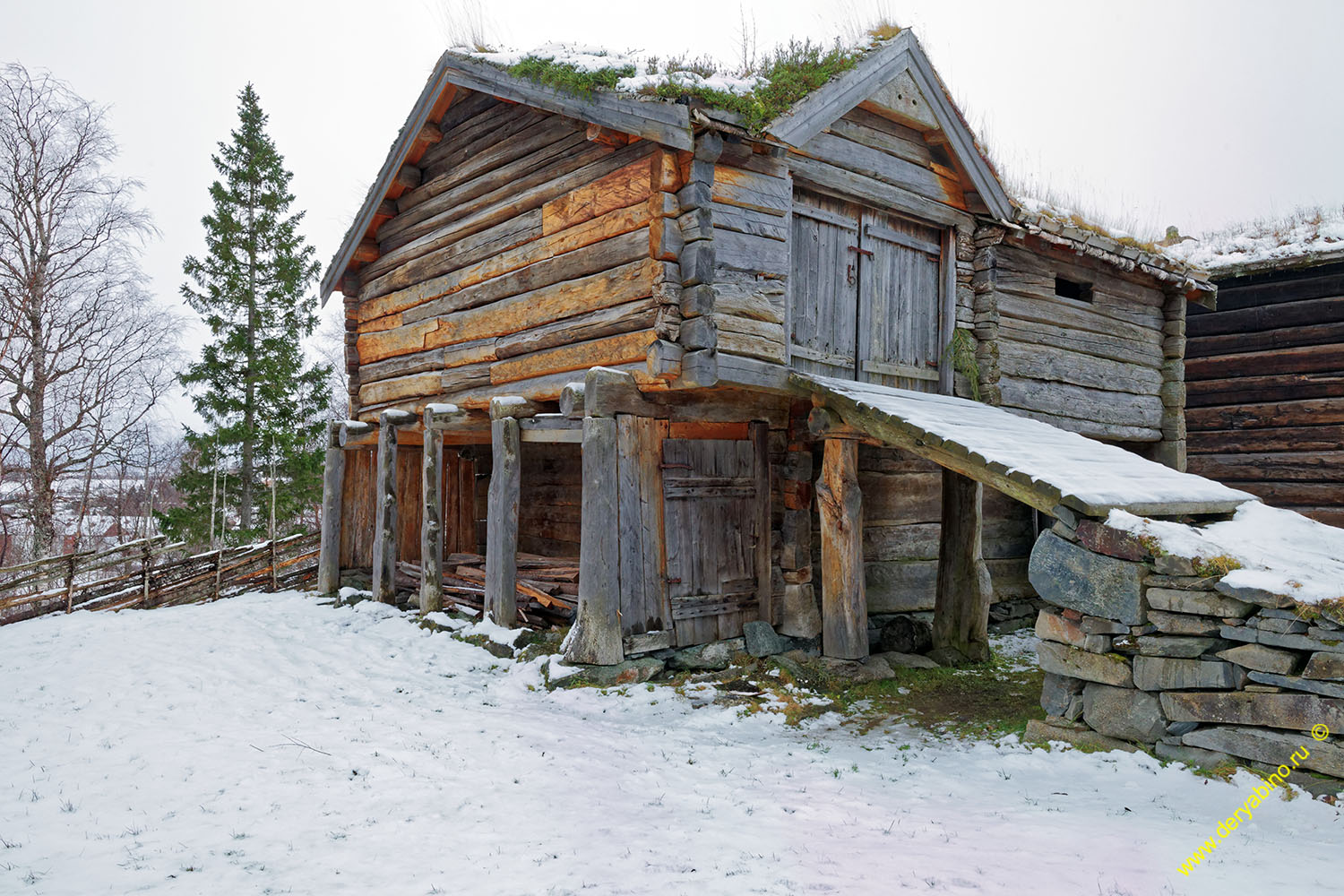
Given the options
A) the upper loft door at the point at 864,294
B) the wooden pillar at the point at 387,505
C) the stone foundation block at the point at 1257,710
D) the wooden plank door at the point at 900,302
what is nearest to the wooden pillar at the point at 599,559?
the upper loft door at the point at 864,294

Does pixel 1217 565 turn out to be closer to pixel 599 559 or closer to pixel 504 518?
pixel 599 559

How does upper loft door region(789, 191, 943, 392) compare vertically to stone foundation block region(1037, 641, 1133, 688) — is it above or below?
above

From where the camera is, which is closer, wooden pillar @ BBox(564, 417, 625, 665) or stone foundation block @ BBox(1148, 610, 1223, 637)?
stone foundation block @ BBox(1148, 610, 1223, 637)

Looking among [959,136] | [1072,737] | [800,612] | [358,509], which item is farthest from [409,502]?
[1072,737]

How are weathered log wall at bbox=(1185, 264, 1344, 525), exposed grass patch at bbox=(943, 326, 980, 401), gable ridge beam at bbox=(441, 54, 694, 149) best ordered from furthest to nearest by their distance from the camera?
weathered log wall at bbox=(1185, 264, 1344, 525) → exposed grass patch at bbox=(943, 326, 980, 401) → gable ridge beam at bbox=(441, 54, 694, 149)

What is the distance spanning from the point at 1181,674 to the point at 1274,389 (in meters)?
9.88

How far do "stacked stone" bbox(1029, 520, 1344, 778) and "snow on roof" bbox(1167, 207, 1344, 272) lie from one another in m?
9.65

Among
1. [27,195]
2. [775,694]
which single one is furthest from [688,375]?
[27,195]

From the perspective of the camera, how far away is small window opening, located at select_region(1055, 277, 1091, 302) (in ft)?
36.8

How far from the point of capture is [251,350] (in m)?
17.5

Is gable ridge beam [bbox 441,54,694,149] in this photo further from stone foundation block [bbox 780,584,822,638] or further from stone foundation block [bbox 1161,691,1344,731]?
stone foundation block [bbox 1161,691,1344,731]

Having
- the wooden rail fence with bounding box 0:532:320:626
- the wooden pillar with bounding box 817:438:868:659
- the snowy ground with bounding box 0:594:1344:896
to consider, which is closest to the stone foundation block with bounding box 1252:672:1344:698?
the snowy ground with bounding box 0:594:1344:896

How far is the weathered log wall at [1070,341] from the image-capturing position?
980 cm

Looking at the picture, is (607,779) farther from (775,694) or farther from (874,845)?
(775,694)
